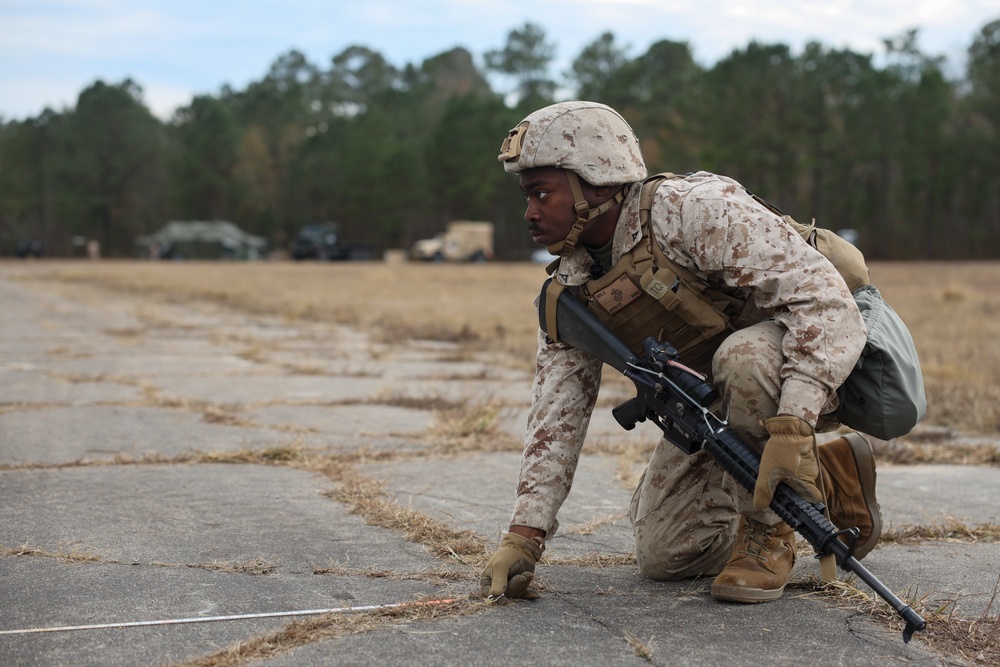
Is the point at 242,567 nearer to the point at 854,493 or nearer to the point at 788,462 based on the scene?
the point at 788,462

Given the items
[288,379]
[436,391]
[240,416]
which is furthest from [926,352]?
[240,416]

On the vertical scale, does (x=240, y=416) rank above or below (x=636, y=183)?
below

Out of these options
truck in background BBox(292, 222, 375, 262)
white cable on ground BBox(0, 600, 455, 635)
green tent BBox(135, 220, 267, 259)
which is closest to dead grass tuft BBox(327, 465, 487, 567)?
white cable on ground BBox(0, 600, 455, 635)

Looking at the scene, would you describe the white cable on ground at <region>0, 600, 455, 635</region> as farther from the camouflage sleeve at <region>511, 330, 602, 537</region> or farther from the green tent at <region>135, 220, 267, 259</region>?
the green tent at <region>135, 220, 267, 259</region>

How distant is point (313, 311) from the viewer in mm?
14227

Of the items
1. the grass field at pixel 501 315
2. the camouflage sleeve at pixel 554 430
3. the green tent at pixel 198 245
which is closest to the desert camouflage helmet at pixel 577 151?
the camouflage sleeve at pixel 554 430

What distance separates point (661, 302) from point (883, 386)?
1.98 ft

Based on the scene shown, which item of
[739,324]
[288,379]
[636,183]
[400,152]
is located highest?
[400,152]

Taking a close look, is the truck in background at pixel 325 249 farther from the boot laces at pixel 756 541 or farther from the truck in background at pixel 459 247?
the boot laces at pixel 756 541

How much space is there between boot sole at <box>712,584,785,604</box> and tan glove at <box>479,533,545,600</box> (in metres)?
0.45

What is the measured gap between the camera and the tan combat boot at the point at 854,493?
3.11 metres

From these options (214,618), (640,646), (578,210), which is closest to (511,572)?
(640,646)

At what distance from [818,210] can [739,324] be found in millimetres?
58195

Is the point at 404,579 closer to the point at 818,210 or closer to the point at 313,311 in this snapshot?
the point at 313,311
